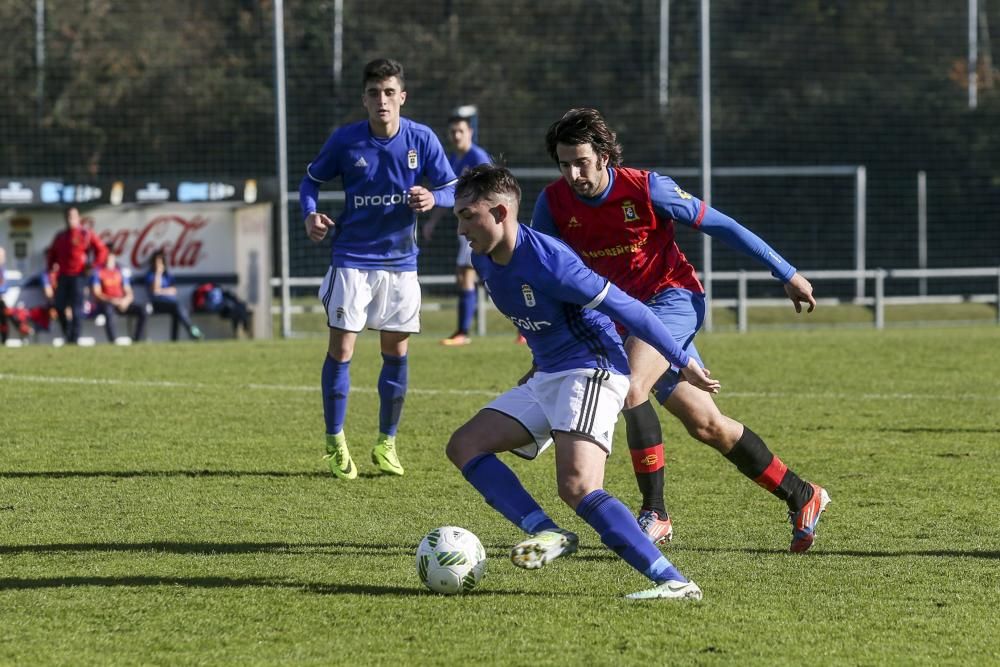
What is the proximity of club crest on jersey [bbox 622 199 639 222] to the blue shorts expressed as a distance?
0.35m

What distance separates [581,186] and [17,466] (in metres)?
3.87

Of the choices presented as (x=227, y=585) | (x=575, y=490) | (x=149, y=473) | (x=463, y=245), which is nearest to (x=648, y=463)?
(x=575, y=490)

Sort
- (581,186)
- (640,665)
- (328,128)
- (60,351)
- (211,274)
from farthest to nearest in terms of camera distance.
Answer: (328,128), (211,274), (60,351), (581,186), (640,665)

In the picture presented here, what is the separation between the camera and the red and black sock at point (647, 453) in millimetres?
6078

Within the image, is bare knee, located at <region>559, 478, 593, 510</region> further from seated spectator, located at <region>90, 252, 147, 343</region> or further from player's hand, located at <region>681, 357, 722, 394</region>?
seated spectator, located at <region>90, 252, 147, 343</region>

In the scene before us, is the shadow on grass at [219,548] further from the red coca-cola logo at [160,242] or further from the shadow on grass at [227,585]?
the red coca-cola logo at [160,242]

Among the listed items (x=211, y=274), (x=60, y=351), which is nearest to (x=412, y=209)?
(x=60, y=351)

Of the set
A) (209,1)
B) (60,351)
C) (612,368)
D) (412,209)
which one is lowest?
(60,351)

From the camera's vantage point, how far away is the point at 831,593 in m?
4.98

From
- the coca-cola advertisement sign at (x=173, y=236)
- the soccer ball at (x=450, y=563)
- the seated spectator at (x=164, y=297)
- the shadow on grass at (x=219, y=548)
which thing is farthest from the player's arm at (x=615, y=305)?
the coca-cola advertisement sign at (x=173, y=236)

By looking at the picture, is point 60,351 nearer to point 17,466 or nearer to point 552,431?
point 17,466

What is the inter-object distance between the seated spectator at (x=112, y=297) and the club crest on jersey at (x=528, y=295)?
45.3 feet

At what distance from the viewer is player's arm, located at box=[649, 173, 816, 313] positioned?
5.77 meters

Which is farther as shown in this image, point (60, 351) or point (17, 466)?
point (60, 351)
